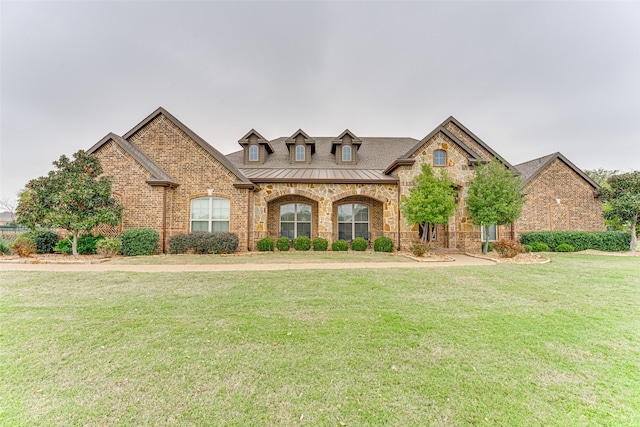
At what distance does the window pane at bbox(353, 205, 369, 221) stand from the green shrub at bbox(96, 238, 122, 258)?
11997 mm

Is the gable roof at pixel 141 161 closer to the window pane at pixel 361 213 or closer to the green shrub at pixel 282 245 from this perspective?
the green shrub at pixel 282 245

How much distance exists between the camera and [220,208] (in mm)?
13906

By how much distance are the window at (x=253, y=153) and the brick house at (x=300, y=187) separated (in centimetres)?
7

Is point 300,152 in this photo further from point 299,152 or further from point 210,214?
point 210,214

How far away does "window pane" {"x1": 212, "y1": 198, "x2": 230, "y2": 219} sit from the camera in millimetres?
13883

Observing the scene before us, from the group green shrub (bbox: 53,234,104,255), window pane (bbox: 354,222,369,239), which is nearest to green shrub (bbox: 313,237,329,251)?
window pane (bbox: 354,222,369,239)

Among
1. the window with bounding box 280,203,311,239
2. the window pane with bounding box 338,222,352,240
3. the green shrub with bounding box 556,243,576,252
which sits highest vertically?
the window with bounding box 280,203,311,239

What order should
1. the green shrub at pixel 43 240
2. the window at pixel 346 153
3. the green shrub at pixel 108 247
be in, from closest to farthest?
the green shrub at pixel 108 247
the green shrub at pixel 43 240
the window at pixel 346 153

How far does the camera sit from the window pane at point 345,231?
1633cm

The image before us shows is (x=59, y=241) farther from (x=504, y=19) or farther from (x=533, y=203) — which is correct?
(x=533, y=203)

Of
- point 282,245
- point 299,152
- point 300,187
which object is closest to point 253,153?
point 299,152

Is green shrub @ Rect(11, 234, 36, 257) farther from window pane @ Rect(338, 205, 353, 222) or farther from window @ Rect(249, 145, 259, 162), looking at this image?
window pane @ Rect(338, 205, 353, 222)

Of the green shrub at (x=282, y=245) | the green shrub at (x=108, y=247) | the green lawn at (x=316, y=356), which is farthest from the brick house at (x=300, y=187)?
the green lawn at (x=316, y=356)

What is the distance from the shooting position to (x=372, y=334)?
3.91 m
